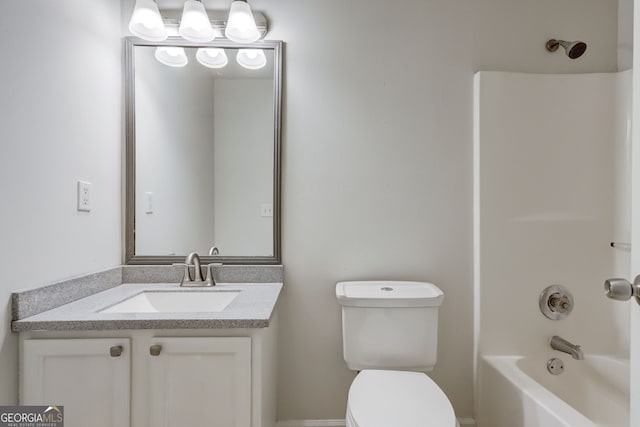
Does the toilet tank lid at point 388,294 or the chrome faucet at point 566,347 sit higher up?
the toilet tank lid at point 388,294

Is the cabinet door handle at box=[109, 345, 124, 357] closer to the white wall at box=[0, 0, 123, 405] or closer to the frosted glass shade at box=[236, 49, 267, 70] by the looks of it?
the white wall at box=[0, 0, 123, 405]

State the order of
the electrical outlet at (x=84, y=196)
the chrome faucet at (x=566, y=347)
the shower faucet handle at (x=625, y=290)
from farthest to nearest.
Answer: the chrome faucet at (x=566, y=347) → the electrical outlet at (x=84, y=196) → the shower faucet handle at (x=625, y=290)

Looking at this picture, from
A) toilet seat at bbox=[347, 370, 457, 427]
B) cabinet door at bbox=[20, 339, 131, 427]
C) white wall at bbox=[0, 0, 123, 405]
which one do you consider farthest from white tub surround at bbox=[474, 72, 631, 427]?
white wall at bbox=[0, 0, 123, 405]

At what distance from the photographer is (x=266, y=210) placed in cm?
158

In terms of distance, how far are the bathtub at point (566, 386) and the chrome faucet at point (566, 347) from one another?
8cm

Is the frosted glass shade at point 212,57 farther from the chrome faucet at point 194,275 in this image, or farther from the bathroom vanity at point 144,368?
the bathroom vanity at point 144,368

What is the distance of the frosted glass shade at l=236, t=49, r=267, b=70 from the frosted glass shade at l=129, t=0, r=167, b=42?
1.15 ft

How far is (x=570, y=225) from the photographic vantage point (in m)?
A: 1.56

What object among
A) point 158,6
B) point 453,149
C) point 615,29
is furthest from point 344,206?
point 615,29

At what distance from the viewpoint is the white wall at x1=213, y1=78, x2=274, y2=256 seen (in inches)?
61.7

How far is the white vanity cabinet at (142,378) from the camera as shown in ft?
3.30

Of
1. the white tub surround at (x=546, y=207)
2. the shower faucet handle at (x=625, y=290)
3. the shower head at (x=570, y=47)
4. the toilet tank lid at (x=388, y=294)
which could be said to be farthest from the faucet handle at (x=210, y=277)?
the shower head at (x=570, y=47)

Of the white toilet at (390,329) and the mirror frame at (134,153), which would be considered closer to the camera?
the white toilet at (390,329)

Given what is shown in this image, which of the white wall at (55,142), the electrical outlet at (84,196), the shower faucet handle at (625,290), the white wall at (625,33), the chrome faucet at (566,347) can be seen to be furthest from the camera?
the white wall at (625,33)
